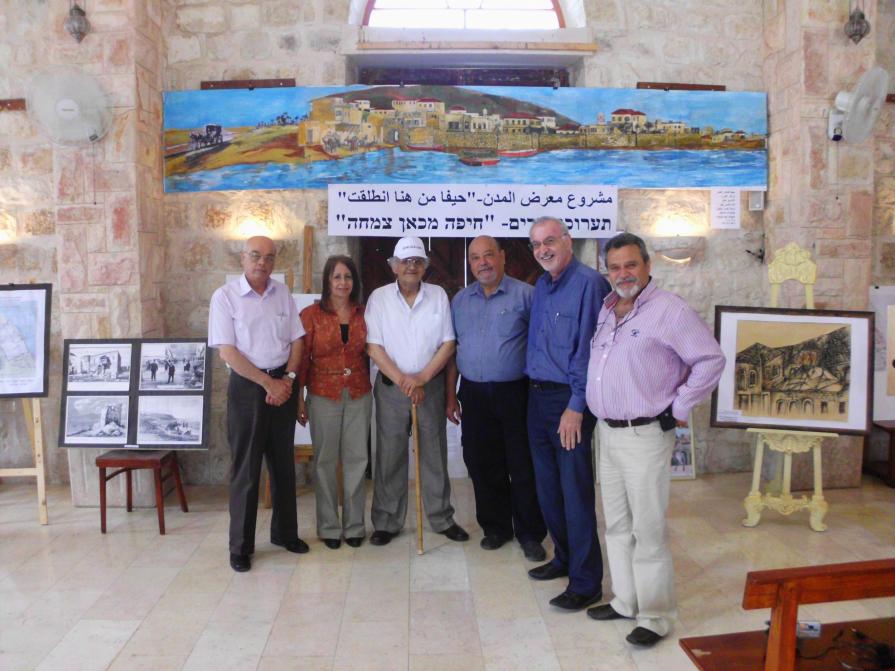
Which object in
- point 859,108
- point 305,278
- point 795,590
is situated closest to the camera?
point 795,590

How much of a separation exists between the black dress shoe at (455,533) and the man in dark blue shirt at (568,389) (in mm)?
772

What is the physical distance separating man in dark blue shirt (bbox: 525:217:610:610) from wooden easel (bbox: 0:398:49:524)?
119 inches

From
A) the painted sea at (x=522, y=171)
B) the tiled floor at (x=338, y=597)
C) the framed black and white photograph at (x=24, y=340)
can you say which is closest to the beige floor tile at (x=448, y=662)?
the tiled floor at (x=338, y=597)

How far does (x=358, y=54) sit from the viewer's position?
5023 mm

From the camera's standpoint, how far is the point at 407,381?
12.1ft

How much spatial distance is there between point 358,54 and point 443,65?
65 centimetres

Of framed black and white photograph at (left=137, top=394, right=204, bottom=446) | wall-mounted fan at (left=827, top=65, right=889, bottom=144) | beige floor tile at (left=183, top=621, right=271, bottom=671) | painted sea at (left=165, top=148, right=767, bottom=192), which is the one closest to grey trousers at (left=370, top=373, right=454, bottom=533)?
beige floor tile at (left=183, top=621, right=271, bottom=671)

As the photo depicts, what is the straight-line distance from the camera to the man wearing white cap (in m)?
3.73

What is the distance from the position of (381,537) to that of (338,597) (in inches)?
26.0

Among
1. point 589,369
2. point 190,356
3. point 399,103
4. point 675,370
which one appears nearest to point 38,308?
point 190,356

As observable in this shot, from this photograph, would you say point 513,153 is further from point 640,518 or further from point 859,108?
point 640,518

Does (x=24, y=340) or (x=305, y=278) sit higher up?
(x=305, y=278)

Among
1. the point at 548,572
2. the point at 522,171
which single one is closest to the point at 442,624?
the point at 548,572

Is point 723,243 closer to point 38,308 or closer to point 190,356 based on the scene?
point 190,356
